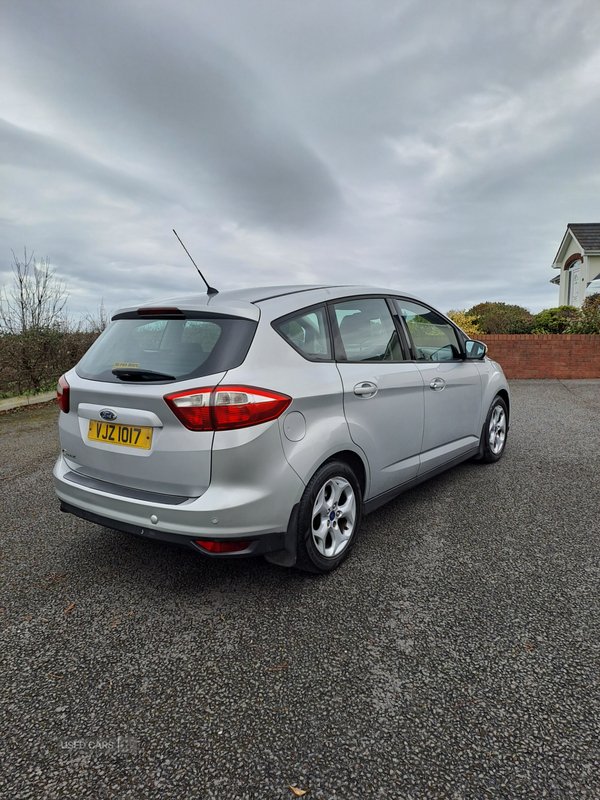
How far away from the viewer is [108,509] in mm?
2576

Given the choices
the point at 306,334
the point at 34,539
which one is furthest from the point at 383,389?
the point at 34,539

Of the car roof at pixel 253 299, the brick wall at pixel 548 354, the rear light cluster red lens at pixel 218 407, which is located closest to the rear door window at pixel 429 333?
the car roof at pixel 253 299

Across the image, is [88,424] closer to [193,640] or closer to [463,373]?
[193,640]

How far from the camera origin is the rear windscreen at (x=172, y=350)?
7.86 ft

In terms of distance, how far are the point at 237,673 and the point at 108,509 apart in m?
1.06

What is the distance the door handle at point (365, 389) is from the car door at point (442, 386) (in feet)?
2.37

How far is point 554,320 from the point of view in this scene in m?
15.9

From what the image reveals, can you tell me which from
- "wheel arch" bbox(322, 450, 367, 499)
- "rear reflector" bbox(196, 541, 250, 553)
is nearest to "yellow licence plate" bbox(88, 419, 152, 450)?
"rear reflector" bbox(196, 541, 250, 553)

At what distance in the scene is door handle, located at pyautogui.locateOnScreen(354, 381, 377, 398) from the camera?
2928 millimetres

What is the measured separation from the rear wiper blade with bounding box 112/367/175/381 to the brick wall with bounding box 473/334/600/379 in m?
12.3

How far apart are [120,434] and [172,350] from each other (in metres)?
0.50

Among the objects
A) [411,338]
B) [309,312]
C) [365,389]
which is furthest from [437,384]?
[309,312]

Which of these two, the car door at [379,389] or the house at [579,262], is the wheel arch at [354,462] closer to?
the car door at [379,389]

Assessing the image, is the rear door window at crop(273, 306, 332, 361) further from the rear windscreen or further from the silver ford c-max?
the rear windscreen
